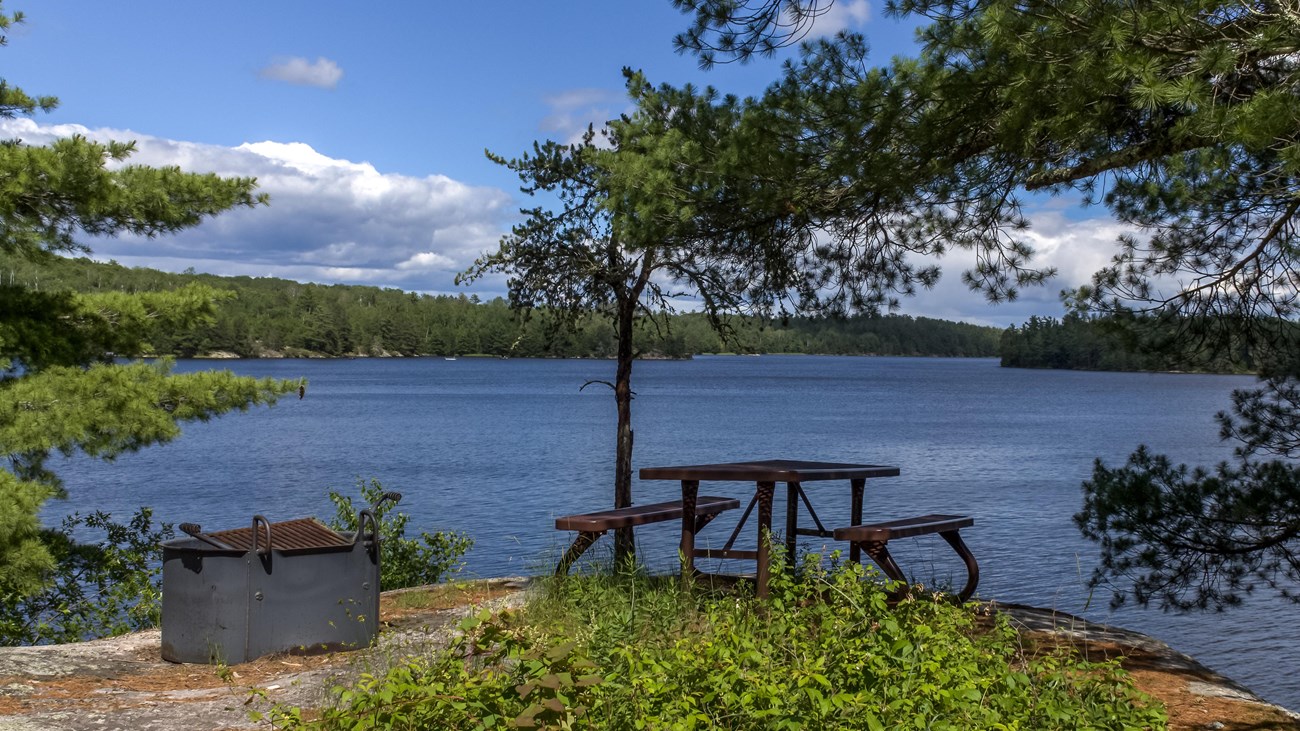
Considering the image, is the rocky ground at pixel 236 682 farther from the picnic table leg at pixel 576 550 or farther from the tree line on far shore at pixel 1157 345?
the tree line on far shore at pixel 1157 345

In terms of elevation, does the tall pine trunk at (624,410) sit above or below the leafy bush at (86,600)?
above

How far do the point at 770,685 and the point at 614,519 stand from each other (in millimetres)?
2871

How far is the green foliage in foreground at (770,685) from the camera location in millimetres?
3180

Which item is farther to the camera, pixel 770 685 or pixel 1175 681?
pixel 1175 681

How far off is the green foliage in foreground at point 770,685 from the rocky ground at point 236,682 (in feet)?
3.04

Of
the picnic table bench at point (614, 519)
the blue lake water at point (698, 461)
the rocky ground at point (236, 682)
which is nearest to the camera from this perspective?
the rocky ground at point (236, 682)

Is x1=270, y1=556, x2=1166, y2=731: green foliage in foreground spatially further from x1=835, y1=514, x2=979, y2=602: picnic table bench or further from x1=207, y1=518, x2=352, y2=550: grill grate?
x1=207, y1=518, x2=352, y2=550: grill grate

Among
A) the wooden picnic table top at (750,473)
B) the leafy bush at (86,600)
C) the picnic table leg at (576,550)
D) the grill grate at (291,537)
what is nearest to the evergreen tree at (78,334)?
the leafy bush at (86,600)

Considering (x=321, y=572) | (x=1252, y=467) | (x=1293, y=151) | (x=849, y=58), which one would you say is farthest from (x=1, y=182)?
(x=1252, y=467)

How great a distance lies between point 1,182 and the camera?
27.0 feet

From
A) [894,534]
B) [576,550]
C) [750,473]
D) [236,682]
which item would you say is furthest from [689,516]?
[236,682]

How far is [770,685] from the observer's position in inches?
126

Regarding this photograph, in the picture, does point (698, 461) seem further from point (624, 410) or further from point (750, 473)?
point (750, 473)

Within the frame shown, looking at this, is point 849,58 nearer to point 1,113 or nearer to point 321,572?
point 321,572
